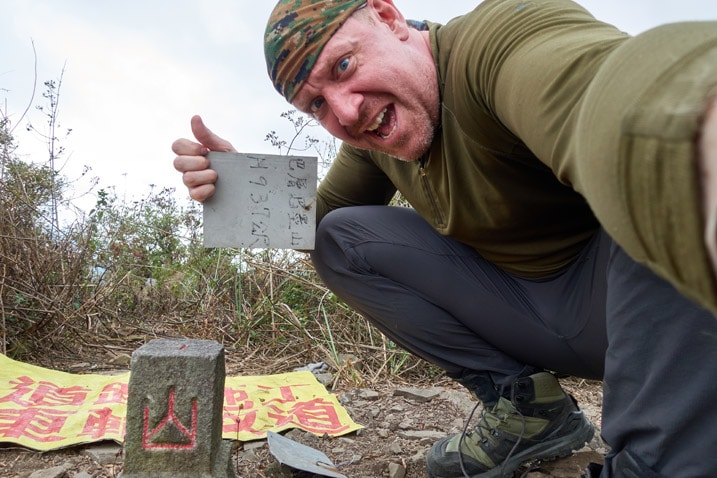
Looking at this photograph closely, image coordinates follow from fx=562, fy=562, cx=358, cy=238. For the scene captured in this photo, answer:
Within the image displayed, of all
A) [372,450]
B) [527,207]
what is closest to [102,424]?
[372,450]

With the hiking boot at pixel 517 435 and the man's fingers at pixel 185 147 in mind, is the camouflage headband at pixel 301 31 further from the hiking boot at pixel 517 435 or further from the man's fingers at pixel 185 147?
the hiking boot at pixel 517 435

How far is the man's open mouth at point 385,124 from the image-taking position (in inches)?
64.8

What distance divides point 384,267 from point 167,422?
0.88 m

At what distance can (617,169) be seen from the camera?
471 mm

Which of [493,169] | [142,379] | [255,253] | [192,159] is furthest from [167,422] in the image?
[255,253]

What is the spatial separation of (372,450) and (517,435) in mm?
572

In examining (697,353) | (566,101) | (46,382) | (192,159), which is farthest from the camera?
(46,382)

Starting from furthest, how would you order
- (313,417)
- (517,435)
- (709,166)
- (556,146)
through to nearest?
(313,417) → (517,435) → (556,146) → (709,166)

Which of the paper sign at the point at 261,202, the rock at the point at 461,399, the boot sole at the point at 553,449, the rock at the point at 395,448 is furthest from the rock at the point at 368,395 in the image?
the paper sign at the point at 261,202

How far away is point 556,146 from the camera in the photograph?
2.68ft

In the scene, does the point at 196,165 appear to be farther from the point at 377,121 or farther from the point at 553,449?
the point at 553,449

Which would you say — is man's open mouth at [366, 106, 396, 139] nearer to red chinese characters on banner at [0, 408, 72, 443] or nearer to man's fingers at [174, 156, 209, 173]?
man's fingers at [174, 156, 209, 173]

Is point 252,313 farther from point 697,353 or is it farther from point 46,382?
point 697,353

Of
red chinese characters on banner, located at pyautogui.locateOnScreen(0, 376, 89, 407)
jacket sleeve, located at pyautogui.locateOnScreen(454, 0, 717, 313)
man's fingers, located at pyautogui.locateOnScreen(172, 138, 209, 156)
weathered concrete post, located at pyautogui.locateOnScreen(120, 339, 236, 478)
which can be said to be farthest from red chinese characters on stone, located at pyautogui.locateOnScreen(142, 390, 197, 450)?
jacket sleeve, located at pyautogui.locateOnScreen(454, 0, 717, 313)
